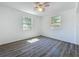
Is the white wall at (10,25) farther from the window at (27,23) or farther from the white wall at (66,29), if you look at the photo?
the white wall at (66,29)

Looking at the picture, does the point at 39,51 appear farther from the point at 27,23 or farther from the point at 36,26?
the point at 36,26

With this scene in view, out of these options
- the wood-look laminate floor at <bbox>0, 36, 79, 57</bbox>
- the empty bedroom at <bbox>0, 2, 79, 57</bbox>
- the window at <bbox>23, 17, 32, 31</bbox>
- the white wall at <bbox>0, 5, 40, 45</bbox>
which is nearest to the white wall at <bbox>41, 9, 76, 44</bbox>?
the empty bedroom at <bbox>0, 2, 79, 57</bbox>

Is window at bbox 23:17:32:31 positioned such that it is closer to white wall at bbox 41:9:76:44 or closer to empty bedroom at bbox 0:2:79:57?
empty bedroom at bbox 0:2:79:57

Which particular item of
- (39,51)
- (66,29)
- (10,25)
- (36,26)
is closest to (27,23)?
(36,26)

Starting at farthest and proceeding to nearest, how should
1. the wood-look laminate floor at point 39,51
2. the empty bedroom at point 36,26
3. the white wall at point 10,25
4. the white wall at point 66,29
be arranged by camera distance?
1. the white wall at point 66,29
2. the white wall at point 10,25
3. the empty bedroom at point 36,26
4. the wood-look laminate floor at point 39,51

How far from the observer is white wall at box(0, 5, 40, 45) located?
167 inches

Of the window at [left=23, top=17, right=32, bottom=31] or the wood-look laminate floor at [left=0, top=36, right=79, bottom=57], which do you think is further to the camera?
the window at [left=23, top=17, right=32, bottom=31]

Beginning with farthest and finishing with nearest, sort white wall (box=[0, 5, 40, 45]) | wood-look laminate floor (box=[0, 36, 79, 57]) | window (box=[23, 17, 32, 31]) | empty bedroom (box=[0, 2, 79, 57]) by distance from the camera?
window (box=[23, 17, 32, 31]) → white wall (box=[0, 5, 40, 45]) → empty bedroom (box=[0, 2, 79, 57]) → wood-look laminate floor (box=[0, 36, 79, 57])

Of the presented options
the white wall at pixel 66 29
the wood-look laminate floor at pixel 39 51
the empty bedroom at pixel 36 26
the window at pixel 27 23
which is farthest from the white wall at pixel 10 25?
the white wall at pixel 66 29

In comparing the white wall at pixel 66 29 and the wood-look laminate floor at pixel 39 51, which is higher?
the white wall at pixel 66 29

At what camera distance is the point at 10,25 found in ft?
15.2

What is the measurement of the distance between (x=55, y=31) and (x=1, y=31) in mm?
3591

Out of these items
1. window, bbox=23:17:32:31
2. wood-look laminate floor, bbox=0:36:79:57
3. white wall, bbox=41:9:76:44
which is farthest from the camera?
window, bbox=23:17:32:31

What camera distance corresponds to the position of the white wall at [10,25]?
13.9 ft
